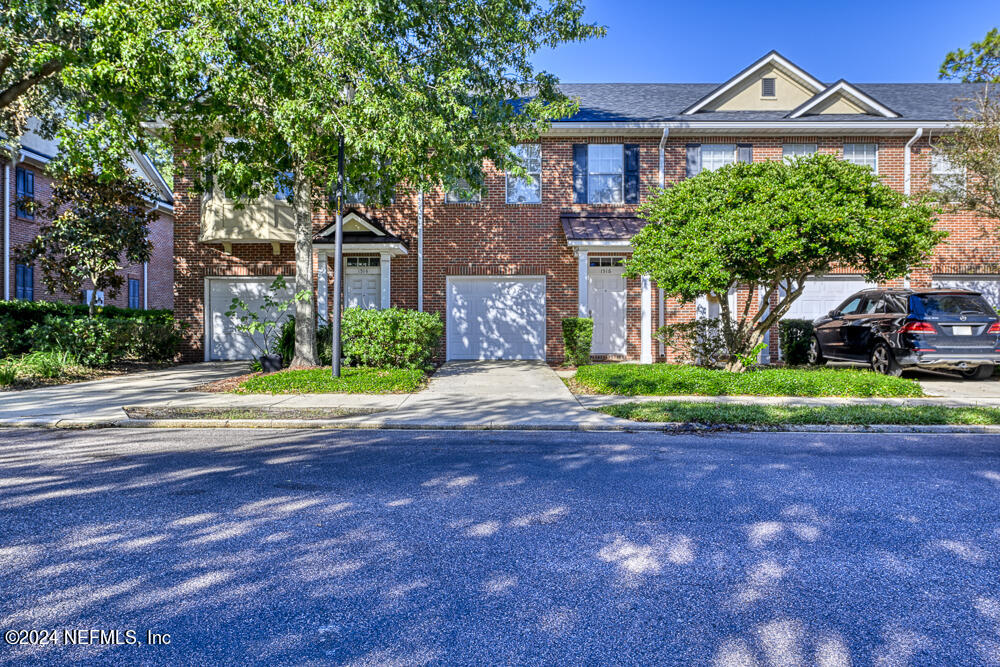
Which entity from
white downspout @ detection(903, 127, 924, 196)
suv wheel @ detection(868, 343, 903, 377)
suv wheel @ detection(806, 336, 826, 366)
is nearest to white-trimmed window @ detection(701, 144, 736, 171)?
white downspout @ detection(903, 127, 924, 196)

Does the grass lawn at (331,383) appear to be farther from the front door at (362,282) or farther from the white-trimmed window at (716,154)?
the white-trimmed window at (716,154)

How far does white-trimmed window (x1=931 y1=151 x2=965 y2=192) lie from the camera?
507 inches

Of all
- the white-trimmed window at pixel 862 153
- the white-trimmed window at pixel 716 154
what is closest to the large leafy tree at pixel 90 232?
the white-trimmed window at pixel 716 154

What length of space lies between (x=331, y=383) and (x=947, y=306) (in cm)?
1099

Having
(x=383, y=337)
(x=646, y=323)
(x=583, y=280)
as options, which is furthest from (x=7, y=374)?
(x=646, y=323)

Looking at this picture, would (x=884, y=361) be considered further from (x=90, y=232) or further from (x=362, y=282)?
(x=90, y=232)

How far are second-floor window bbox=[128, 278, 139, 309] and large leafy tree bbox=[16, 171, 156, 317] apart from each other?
11.5 meters

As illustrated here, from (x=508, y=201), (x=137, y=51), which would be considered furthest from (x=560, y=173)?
(x=137, y=51)

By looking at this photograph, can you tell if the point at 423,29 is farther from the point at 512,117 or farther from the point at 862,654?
the point at 862,654

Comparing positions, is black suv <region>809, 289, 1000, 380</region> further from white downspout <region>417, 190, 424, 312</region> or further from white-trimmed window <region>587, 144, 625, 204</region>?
white downspout <region>417, 190, 424, 312</region>

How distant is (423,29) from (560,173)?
5.46 meters

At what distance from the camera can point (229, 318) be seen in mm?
15297

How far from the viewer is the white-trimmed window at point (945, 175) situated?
42.2 ft

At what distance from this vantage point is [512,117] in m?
10.5
